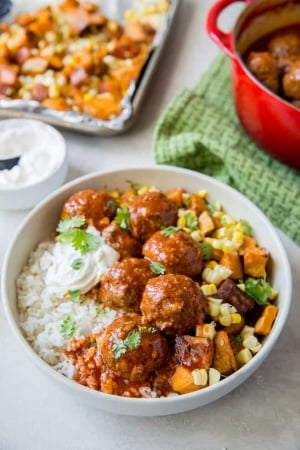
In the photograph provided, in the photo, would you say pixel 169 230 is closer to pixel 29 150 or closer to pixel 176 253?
pixel 176 253

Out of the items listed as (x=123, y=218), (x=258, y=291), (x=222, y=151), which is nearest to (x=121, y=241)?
(x=123, y=218)

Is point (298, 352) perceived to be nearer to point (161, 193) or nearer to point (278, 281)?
Answer: point (278, 281)

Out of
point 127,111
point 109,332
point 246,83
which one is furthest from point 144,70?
point 109,332

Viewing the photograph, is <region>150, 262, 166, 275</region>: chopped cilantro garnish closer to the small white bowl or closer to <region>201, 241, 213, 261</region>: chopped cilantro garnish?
<region>201, 241, 213, 261</region>: chopped cilantro garnish

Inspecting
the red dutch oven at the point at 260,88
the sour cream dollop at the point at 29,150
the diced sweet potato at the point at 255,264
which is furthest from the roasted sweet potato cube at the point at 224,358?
the sour cream dollop at the point at 29,150

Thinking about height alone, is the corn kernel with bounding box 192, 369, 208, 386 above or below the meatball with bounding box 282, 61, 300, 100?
below

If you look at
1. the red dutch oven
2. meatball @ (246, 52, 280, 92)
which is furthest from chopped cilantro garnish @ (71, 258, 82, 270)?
meatball @ (246, 52, 280, 92)
